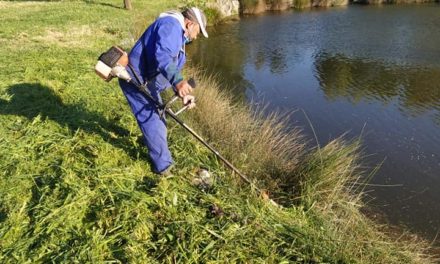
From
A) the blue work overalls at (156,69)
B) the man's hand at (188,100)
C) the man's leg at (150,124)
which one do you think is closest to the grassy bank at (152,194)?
the man's leg at (150,124)

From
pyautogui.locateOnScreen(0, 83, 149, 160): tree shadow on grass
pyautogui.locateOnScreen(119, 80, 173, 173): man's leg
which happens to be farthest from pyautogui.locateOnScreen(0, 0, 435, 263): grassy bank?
Answer: pyautogui.locateOnScreen(119, 80, 173, 173): man's leg

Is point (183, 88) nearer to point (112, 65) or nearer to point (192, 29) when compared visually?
point (192, 29)

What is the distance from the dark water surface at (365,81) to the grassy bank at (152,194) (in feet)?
2.99

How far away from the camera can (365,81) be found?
12023mm

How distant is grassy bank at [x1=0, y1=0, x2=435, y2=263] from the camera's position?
11.8 feet

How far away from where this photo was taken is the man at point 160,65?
4.07 meters

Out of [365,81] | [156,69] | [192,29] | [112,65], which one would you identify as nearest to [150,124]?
[156,69]

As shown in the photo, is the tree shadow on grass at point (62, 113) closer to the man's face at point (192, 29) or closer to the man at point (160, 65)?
the man at point (160, 65)

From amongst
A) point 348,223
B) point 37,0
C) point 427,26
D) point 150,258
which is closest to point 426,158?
point 348,223

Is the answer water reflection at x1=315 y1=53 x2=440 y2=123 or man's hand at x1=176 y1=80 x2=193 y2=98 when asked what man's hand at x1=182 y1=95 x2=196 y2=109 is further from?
water reflection at x1=315 y1=53 x2=440 y2=123

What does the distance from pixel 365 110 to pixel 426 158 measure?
254 cm

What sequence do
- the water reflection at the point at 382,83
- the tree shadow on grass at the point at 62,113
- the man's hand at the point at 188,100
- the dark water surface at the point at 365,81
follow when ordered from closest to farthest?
the man's hand at the point at 188,100 → the tree shadow on grass at the point at 62,113 → the dark water surface at the point at 365,81 → the water reflection at the point at 382,83

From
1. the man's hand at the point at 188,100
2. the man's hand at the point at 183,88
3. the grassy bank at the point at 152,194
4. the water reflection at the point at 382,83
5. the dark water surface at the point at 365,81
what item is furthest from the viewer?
the water reflection at the point at 382,83

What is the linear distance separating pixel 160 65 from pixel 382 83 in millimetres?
9336
